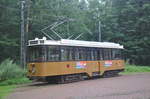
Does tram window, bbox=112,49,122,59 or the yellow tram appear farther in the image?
tram window, bbox=112,49,122,59

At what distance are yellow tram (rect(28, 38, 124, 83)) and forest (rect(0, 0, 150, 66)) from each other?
8816 mm

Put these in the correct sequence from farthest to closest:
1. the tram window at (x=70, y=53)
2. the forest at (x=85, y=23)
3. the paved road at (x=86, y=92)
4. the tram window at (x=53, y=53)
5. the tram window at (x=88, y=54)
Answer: the forest at (x=85, y=23) → the tram window at (x=88, y=54) → the tram window at (x=70, y=53) → the tram window at (x=53, y=53) → the paved road at (x=86, y=92)

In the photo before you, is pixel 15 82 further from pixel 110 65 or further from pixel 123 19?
pixel 123 19

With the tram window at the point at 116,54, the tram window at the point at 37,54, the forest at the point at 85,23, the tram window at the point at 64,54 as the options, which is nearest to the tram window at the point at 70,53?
the tram window at the point at 64,54

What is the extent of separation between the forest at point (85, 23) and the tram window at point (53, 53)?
1223cm

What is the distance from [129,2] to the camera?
175 feet

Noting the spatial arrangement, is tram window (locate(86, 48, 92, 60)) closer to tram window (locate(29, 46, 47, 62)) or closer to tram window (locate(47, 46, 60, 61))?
tram window (locate(47, 46, 60, 61))

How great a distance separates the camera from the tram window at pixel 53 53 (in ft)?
70.1

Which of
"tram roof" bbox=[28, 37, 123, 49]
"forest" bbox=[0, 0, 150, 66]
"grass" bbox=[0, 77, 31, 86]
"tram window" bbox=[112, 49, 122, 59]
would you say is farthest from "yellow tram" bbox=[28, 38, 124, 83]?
"forest" bbox=[0, 0, 150, 66]

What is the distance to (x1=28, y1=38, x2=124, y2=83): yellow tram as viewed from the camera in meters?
21.1

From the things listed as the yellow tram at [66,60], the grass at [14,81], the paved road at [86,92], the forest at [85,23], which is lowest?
the grass at [14,81]

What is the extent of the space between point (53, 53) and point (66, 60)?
4.81 ft

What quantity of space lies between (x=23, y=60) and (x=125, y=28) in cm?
2919

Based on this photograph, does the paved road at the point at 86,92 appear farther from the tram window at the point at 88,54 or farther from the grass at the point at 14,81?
A: the tram window at the point at 88,54
